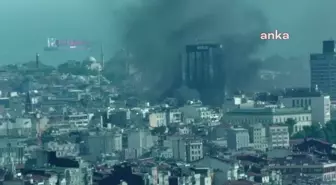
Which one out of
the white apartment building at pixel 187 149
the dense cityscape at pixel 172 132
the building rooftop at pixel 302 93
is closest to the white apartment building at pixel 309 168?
the dense cityscape at pixel 172 132

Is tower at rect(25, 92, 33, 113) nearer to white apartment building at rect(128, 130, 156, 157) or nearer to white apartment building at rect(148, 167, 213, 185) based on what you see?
white apartment building at rect(128, 130, 156, 157)

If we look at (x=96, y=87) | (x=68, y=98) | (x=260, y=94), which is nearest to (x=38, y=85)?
(x=96, y=87)

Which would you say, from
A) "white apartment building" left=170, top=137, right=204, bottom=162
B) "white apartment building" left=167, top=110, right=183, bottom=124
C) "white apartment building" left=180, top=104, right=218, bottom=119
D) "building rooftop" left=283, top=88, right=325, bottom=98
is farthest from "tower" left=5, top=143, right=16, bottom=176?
"building rooftop" left=283, top=88, right=325, bottom=98

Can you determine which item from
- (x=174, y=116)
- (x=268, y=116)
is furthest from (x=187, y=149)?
(x=174, y=116)

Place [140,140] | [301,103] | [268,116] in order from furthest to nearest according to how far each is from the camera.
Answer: [301,103]
[268,116]
[140,140]

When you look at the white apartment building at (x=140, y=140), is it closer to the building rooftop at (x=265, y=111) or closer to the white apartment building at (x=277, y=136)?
the white apartment building at (x=277, y=136)

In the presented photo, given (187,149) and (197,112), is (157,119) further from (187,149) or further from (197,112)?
(187,149)

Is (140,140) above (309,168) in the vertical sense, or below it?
above
